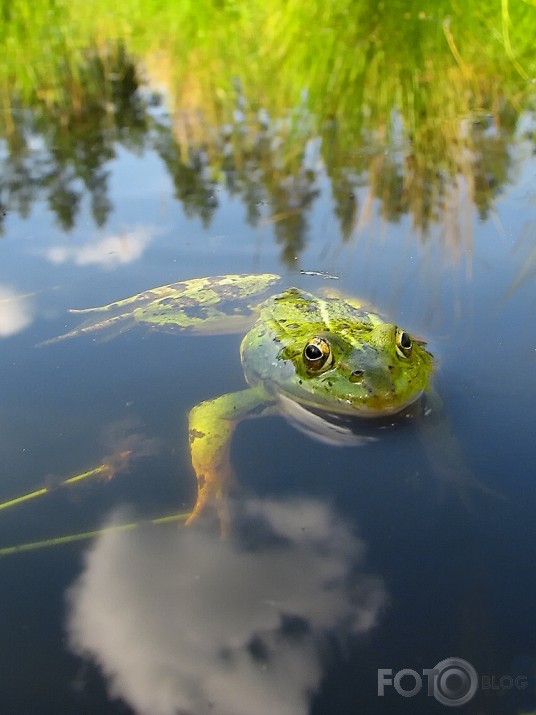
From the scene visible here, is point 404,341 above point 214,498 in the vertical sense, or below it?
above

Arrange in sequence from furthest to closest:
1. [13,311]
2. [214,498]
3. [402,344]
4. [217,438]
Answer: [13,311] < [402,344] < [217,438] < [214,498]

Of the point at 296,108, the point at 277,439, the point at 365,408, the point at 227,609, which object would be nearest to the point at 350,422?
the point at 365,408

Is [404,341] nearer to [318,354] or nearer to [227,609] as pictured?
[318,354]

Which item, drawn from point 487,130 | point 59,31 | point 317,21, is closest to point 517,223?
point 487,130

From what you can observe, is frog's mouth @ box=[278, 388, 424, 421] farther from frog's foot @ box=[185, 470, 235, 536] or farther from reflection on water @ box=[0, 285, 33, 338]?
reflection on water @ box=[0, 285, 33, 338]

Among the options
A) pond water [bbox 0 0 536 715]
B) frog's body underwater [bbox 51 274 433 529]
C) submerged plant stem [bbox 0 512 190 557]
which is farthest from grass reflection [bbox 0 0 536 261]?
submerged plant stem [bbox 0 512 190 557]

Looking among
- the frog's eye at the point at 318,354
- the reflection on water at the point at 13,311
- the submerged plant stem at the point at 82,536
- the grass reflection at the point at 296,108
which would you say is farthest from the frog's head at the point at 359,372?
the reflection on water at the point at 13,311
